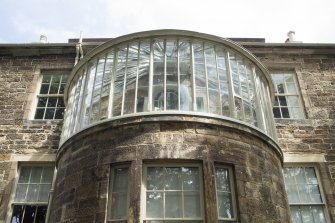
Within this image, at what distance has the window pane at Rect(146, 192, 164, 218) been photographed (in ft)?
17.4

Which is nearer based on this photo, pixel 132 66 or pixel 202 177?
pixel 202 177

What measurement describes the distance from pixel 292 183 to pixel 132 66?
17.3 feet

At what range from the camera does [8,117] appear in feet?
32.5

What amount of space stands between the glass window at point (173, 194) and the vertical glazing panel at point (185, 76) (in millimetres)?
1233

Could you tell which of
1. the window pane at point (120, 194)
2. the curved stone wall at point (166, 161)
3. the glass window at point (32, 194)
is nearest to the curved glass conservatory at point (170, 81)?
the curved stone wall at point (166, 161)

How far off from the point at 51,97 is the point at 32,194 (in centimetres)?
A: 308

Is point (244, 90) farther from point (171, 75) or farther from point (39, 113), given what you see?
point (39, 113)

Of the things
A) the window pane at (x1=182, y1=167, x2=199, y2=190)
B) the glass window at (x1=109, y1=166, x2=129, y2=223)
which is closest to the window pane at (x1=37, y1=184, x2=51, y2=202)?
the glass window at (x1=109, y1=166, x2=129, y2=223)

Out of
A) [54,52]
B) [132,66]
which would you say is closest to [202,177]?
[132,66]

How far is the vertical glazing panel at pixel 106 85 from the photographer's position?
6.66 metres

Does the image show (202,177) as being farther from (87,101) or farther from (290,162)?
(290,162)

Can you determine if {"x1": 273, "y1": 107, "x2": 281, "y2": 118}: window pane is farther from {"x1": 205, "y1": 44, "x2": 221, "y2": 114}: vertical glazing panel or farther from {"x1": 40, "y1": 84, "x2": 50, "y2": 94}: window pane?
{"x1": 40, "y1": 84, "x2": 50, "y2": 94}: window pane

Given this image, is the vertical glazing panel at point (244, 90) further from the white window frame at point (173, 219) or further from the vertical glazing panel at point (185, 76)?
the white window frame at point (173, 219)

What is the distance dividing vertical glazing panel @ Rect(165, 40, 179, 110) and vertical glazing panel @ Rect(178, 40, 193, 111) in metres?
0.10
